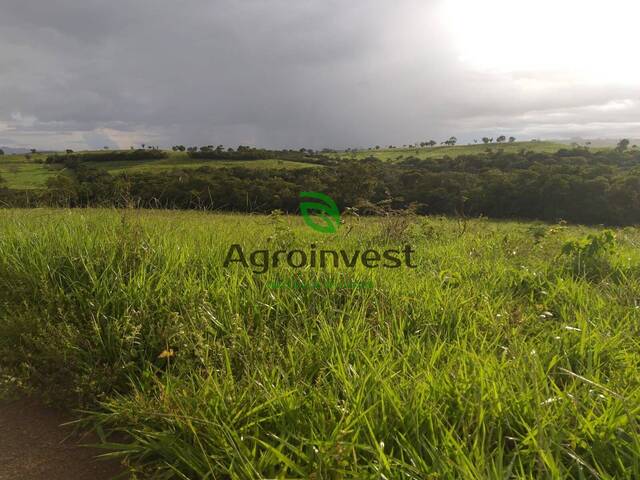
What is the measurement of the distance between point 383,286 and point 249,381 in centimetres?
172

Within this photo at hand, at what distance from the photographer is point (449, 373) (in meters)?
2.16

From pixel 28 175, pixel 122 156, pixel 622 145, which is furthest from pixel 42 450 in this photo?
pixel 622 145

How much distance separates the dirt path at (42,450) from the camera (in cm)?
192

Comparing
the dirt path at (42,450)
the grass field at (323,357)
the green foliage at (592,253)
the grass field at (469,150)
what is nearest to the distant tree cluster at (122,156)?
the grass field at (469,150)

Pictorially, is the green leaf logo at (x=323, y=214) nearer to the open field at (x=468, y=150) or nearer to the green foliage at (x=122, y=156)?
the green foliage at (x=122, y=156)

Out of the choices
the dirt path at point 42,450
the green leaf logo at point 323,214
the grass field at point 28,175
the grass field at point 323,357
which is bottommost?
the dirt path at point 42,450

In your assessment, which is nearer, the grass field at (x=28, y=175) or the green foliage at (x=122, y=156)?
the grass field at (x=28, y=175)

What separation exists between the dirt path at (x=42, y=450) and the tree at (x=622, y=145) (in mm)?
64196

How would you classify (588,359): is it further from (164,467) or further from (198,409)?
(164,467)

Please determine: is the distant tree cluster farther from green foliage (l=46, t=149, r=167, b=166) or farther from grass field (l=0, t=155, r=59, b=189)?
grass field (l=0, t=155, r=59, b=189)

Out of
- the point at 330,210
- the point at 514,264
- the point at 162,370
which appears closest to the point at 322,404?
the point at 162,370

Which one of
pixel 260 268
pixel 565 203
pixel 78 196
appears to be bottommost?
pixel 565 203

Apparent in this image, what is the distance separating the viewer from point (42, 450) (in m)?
2.08

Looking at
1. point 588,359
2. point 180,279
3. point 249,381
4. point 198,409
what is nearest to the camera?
point 198,409
